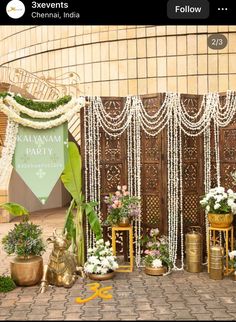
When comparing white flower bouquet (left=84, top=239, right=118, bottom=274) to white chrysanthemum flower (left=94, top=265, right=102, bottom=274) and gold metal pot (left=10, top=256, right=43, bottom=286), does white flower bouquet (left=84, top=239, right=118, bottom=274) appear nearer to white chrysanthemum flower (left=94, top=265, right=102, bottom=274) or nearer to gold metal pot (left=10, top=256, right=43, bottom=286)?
white chrysanthemum flower (left=94, top=265, right=102, bottom=274)

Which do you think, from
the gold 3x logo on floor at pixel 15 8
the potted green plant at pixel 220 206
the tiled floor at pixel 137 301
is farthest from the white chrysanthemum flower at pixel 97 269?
the gold 3x logo on floor at pixel 15 8

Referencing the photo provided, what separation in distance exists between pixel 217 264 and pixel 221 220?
0.74 meters

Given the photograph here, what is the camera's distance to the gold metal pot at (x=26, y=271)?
6.98m

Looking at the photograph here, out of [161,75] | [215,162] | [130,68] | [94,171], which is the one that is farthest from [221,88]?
[94,171]

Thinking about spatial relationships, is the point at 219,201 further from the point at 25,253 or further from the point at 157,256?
the point at 25,253

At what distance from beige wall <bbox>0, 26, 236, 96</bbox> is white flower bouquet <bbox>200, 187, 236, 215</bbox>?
20.8 ft

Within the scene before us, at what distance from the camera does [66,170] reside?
7.88 m

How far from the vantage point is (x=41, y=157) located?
25.1ft

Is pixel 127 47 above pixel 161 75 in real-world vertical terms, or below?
above

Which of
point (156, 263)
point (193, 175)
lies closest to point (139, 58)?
point (193, 175)

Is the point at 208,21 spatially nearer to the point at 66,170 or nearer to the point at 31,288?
the point at 66,170

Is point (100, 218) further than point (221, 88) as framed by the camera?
No

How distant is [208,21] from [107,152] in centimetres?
427

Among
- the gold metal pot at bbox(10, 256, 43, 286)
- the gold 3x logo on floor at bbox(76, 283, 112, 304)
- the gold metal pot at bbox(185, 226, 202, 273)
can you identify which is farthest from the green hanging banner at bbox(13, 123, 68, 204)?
the gold metal pot at bbox(185, 226, 202, 273)
